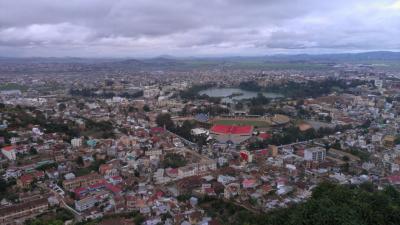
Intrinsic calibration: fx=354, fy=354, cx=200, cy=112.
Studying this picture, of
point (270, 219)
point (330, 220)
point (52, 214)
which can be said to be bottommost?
point (52, 214)

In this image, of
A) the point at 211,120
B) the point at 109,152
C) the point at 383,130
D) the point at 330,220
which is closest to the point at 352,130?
the point at 383,130

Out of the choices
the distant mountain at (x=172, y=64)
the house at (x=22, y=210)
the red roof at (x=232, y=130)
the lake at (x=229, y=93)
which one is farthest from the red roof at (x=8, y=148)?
the distant mountain at (x=172, y=64)

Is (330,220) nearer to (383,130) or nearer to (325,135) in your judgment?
(325,135)

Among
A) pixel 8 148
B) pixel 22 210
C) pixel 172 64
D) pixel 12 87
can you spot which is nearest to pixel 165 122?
pixel 8 148

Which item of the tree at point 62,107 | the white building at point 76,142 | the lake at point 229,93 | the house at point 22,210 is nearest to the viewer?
the house at point 22,210

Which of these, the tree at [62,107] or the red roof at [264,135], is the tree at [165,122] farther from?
the tree at [62,107]

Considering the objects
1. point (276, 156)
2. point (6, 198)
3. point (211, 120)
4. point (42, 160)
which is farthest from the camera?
point (211, 120)

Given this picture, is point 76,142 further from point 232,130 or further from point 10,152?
point 232,130

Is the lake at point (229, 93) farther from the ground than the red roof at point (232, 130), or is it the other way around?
the red roof at point (232, 130)
